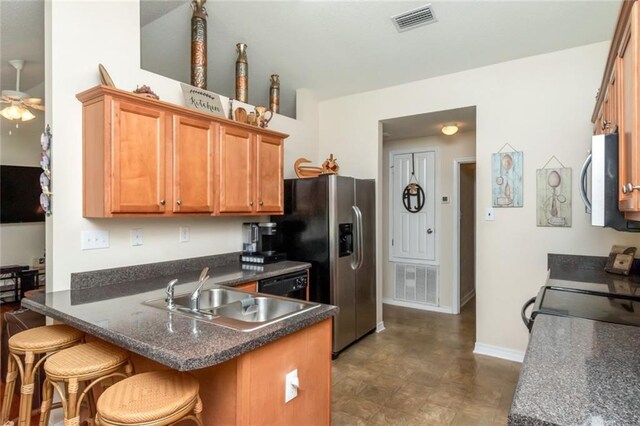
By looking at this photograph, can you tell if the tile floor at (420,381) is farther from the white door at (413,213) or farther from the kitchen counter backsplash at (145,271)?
→ the kitchen counter backsplash at (145,271)

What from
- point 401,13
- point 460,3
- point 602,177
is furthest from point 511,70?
point 602,177

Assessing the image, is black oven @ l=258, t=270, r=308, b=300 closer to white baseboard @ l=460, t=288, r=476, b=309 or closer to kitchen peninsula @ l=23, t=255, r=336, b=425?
kitchen peninsula @ l=23, t=255, r=336, b=425

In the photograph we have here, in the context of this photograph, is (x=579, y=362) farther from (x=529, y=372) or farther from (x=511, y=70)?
(x=511, y=70)

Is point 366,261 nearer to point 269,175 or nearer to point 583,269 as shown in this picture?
point 269,175

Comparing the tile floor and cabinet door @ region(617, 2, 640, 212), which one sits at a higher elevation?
cabinet door @ region(617, 2, 640, 212)

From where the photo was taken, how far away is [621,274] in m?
2.47

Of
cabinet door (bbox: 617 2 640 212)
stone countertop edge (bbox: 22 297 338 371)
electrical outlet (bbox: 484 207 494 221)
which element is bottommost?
stone countertop edge (bbox: 22 297 338 371)

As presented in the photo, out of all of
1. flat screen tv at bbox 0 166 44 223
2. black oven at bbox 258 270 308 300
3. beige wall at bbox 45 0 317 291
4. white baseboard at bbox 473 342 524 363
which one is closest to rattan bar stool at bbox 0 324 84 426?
beige wall at bbox 45 0 317 291

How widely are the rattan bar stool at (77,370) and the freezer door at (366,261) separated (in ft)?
7.81

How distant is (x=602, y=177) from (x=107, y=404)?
6.25ft

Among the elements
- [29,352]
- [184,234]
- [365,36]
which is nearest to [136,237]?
[184,234]

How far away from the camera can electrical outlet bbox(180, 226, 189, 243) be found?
113 inches

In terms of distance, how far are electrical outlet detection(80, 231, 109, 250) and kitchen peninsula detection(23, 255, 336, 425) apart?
31 centimetres

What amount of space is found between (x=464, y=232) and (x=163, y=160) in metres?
4.33
